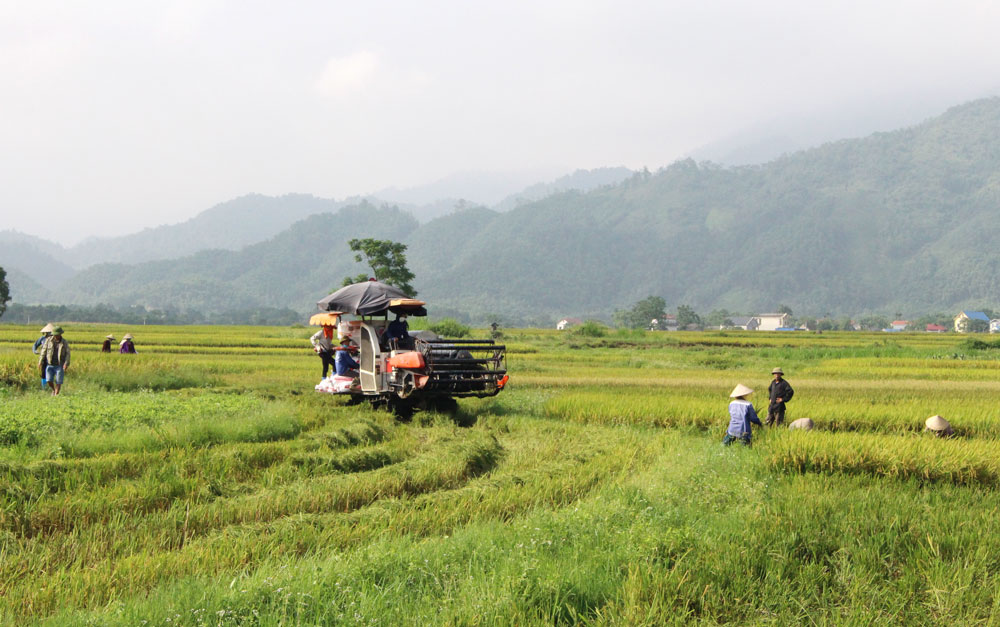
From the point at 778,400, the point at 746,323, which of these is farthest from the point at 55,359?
the point at 746,323

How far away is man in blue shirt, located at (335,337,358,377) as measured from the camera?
1547 centimetres

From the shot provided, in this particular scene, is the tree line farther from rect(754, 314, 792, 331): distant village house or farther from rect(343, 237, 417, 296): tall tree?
rect(343, 237, 417, 296): tall tree

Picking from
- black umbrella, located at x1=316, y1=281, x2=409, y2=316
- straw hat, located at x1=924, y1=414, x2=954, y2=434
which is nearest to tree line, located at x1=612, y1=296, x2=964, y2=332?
straw hat, located at x1=924, y1=414, x2=954, y2=434

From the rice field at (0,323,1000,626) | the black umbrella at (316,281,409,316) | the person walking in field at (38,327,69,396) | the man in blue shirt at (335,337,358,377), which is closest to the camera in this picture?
the rice field at (0,323,1000,626)

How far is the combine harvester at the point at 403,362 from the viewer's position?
1334 cm

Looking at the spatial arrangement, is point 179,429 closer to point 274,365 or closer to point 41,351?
point 41,351

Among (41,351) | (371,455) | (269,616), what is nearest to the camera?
(269,616)

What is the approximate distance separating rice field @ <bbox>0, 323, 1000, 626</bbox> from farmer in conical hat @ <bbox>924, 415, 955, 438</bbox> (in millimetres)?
679

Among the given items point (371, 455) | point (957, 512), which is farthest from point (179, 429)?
point (957, 512)

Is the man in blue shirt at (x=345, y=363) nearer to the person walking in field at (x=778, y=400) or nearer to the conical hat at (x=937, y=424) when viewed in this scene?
the person walking in field at (x=778, y=400)

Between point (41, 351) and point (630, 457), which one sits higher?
point (41, 351)

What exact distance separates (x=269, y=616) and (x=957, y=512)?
6.91 meters

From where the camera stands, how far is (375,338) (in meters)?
14.4

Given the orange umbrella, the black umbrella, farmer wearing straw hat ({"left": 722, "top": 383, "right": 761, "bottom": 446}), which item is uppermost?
the black umbrella
